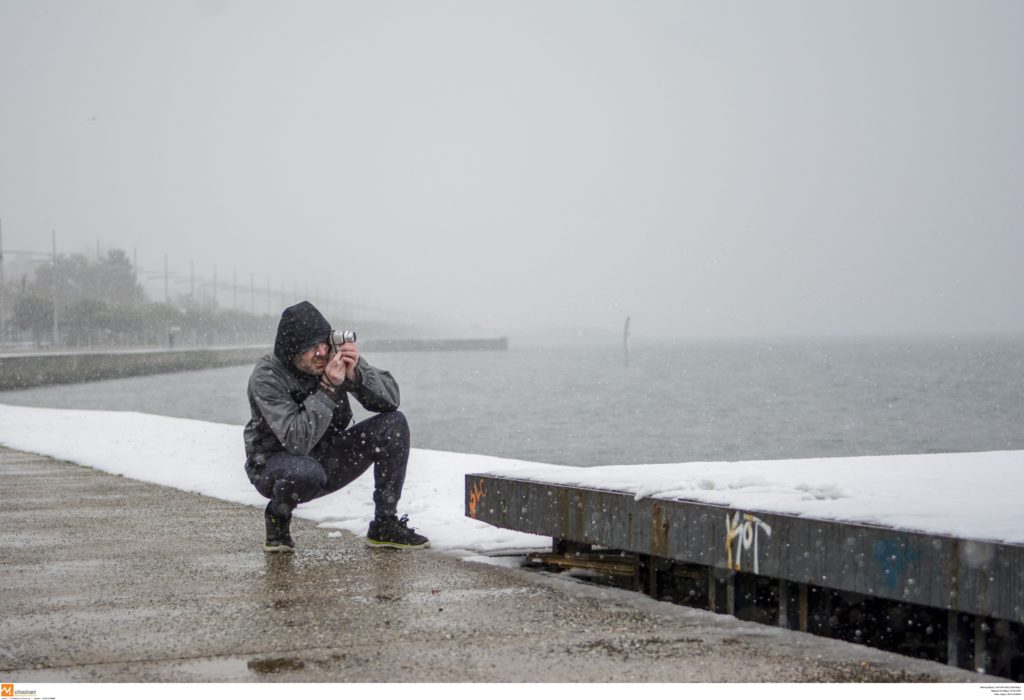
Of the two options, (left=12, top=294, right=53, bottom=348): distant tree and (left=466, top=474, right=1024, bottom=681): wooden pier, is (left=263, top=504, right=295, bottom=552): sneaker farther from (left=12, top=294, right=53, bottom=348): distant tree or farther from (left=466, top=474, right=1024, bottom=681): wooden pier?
(left=12, top=294, right=53, bottom=348): distant tree

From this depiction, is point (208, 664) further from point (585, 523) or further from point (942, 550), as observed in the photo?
point (942, 550)

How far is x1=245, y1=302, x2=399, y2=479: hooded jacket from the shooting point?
443 centimetres

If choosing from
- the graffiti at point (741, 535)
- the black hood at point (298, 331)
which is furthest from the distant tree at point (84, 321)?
the graffiti at point (741, 535)

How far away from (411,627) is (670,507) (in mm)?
1008

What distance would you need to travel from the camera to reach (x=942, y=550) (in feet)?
9.50

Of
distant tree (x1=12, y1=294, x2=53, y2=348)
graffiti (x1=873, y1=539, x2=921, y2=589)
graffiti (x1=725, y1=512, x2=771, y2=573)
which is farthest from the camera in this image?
distant tree (x1=12, y1=294, x2=53, y2=348)

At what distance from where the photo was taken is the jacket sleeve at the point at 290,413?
4.41m

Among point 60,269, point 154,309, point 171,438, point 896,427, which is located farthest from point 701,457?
point 60,269

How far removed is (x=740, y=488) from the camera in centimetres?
399

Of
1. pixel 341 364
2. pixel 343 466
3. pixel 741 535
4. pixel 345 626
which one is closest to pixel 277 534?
pixel 343 466

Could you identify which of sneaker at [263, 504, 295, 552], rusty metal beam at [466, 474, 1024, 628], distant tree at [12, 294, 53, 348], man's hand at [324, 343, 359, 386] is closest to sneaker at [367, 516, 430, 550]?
sneaker at [263, 504, 295, 552]

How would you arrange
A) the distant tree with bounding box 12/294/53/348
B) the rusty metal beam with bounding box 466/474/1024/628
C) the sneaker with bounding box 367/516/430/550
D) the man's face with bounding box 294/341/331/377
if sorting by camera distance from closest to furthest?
the rusty metal beam with bounding box 466/474/1024/628, the man's face with bounding box 294/341/331/377, the sneaker with bounding box 367/516/430/550, the distant tree with bounding box 12/294/53/348

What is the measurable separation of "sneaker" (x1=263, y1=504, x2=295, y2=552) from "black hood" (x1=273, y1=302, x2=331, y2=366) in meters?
0.73

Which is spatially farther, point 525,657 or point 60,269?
point 60,269
